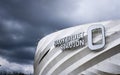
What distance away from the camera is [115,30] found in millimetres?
20750

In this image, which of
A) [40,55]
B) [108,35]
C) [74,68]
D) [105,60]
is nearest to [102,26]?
[108,35]

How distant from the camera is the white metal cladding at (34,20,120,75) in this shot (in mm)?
20547

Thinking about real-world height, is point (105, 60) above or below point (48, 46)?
below

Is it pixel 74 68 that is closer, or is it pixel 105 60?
pixel 105 60

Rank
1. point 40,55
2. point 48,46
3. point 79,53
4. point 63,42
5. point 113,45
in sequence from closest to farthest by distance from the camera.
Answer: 1. point 113,45
2. point 79,53
3. point 63,42
4. point 48,46
5. point 40,55

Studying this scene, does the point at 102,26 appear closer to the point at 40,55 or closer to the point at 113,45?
the point at 113,45

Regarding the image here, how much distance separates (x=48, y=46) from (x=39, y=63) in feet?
10.3

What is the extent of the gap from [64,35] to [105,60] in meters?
4.92

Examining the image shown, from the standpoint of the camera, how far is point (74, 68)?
22.6 metres

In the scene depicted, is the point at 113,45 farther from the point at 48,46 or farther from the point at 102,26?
the point at 48,46

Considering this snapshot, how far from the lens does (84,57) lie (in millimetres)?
21953

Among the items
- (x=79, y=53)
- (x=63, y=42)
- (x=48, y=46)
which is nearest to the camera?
(x=79, y=53)

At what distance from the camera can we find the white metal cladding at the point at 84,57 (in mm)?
20547

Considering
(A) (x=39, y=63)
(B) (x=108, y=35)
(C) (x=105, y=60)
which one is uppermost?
(A) (x=39, y=63)
